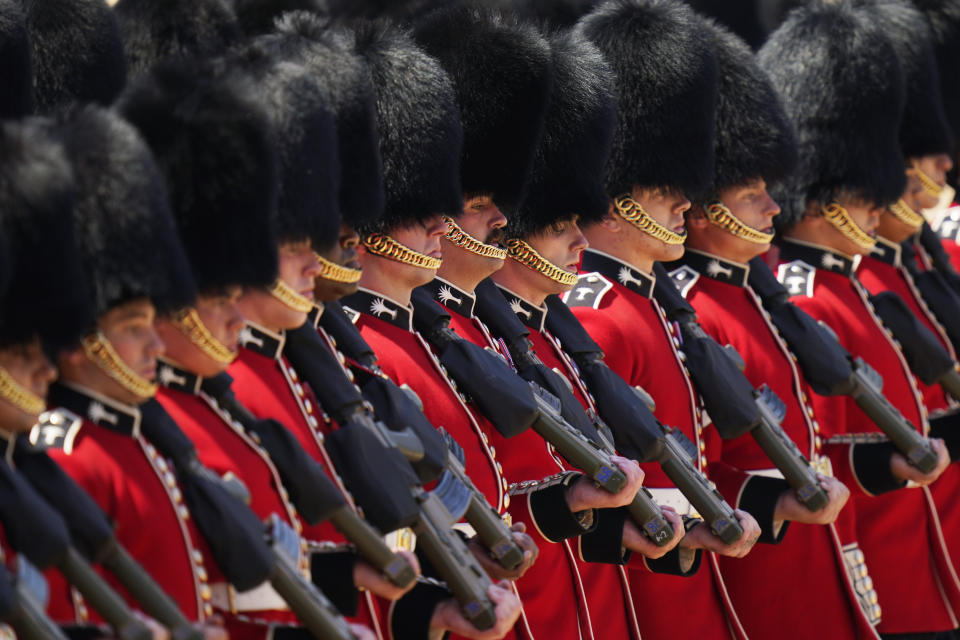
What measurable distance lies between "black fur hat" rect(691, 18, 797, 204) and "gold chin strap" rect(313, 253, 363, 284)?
190 centimetres

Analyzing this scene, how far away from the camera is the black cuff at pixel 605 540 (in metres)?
4.36

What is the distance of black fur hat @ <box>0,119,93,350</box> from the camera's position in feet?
8.79

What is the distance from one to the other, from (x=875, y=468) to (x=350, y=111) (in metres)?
2.40

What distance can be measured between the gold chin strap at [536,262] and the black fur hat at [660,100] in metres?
0.53

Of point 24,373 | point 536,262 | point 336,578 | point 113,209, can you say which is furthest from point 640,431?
point 24,373

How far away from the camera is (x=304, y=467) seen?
3.24m

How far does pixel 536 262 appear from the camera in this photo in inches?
179

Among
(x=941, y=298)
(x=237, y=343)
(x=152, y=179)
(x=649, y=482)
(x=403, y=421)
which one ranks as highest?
(x=152, y=179)

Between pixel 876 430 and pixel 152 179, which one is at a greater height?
pixel 152 179

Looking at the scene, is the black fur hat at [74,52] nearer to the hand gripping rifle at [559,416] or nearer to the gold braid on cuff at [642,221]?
the hand gripping rifle at [559,416]

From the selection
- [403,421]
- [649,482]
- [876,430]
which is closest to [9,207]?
[403,421]

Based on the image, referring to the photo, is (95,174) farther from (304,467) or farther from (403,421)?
(403,421)

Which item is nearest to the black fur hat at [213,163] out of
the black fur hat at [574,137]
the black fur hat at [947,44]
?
the black fur hat at [574,137]

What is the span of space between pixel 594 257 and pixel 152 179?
7.17 ft
